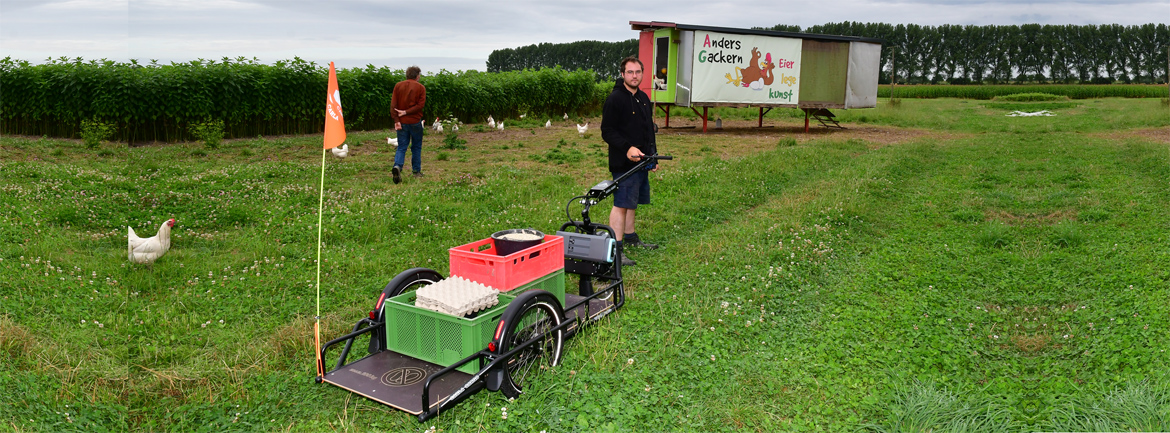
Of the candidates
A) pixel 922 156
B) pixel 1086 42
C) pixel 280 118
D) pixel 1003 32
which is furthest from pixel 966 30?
pixel 280 118

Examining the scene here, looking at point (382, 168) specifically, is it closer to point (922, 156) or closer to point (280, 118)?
point (280, 118)

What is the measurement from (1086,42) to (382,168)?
216 feet

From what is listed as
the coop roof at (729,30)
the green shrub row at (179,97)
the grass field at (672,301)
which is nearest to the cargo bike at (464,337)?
the grass field at (672,301)

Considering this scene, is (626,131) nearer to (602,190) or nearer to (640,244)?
(602,190)

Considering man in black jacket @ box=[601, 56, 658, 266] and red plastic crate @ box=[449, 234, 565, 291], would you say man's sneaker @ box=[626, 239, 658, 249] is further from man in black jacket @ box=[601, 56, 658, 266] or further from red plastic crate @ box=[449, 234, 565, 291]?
red plastic crate @ box=[449, 234, 565, 291]

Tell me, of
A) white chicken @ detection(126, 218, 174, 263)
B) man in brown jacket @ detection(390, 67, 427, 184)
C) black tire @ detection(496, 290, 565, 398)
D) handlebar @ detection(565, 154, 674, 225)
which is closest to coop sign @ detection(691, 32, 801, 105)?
man in brown jacket @ detection(390, 67, 427, 184)

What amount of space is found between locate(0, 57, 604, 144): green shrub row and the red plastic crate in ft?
50.1

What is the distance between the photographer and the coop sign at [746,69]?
23.0 metres

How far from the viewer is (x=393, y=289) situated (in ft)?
15.6

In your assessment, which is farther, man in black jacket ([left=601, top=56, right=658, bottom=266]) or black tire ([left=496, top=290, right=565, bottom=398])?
man in black jacket ([left=601, top=56, right=658, bottom=266])

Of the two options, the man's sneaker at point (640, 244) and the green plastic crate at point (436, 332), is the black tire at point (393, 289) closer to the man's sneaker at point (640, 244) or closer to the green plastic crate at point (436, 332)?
the green plastic crate at point (436, 332)

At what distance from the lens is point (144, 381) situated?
4555 mm

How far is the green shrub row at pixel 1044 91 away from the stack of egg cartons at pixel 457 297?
187 ft

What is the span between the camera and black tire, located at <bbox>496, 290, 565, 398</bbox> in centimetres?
420
